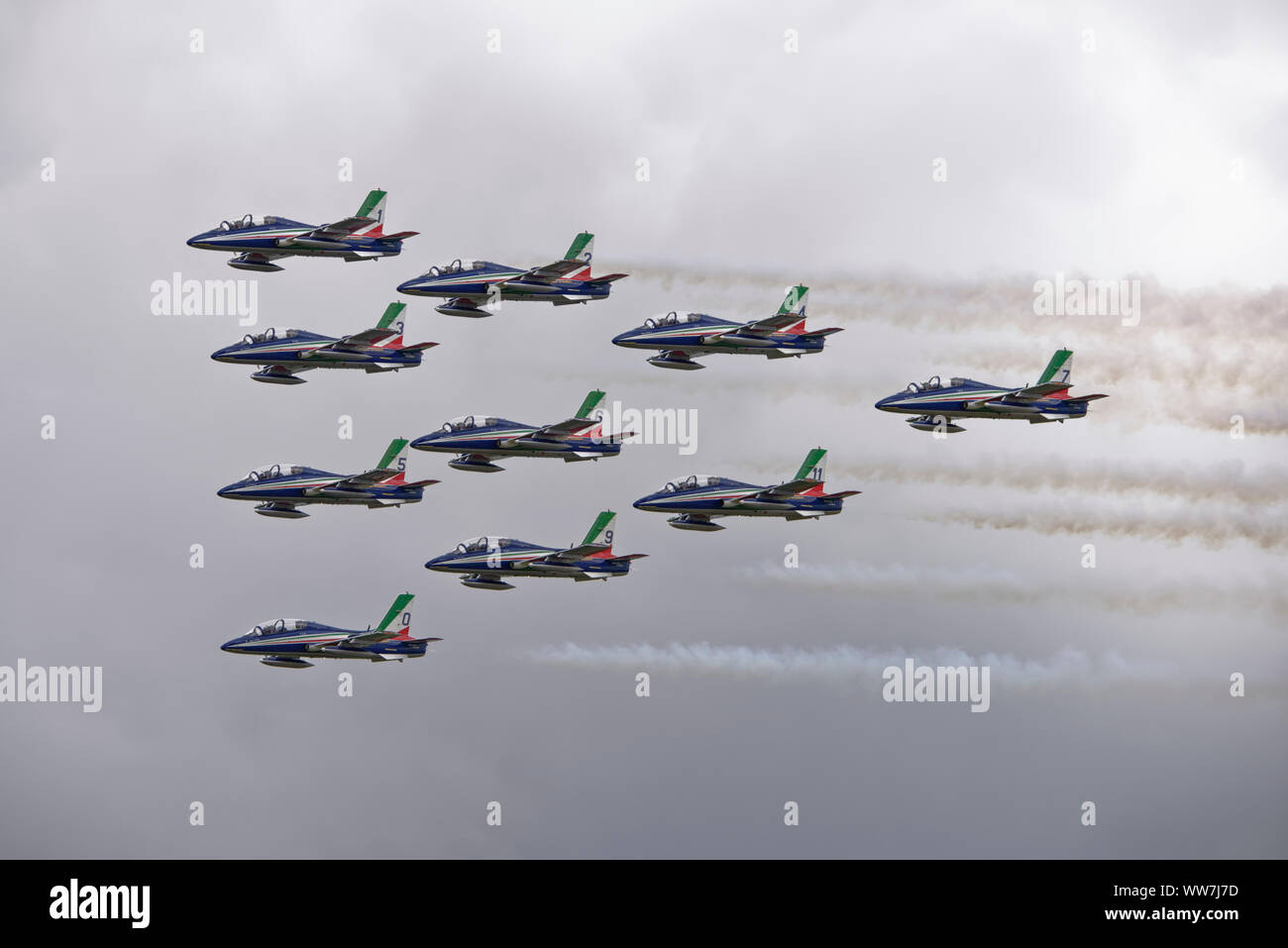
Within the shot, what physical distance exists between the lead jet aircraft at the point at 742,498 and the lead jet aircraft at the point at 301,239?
18.8 meters

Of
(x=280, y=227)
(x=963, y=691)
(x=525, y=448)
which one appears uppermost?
(x=280, y=227)

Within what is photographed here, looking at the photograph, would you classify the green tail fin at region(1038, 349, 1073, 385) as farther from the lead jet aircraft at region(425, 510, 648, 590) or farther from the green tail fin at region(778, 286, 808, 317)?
the lead jet aircraft at region(425, 510, 648, 590)

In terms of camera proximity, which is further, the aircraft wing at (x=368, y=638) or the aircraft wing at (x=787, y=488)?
the aircraft wing at (x=368, y=638)

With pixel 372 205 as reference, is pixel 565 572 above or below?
below

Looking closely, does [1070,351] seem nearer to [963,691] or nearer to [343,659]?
[963,691]

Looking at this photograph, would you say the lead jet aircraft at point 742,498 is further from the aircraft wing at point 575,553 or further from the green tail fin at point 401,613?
the green tail fin at point 401,613

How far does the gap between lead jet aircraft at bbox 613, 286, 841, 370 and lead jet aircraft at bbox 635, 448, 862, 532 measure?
5.67 m

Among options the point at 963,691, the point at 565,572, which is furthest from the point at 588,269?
the point at 963,691

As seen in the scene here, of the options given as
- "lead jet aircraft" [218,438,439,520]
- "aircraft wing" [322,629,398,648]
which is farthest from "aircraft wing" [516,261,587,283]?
"aircraft wing" [322,629,398,648]

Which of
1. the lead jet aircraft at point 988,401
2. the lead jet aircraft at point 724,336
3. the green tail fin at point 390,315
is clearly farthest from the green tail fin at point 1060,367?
the green tail fin at point 390,315

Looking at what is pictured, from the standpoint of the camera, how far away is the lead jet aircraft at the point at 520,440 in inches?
6619

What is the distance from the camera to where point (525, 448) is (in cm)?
16962

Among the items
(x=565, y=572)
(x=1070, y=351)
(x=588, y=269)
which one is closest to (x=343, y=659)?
(x=565, y=572)

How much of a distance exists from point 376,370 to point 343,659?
16038 mm
